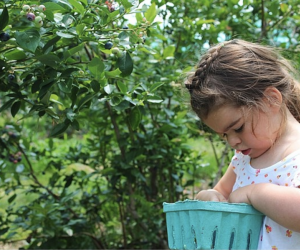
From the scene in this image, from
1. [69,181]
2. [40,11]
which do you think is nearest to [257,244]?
[40,11]

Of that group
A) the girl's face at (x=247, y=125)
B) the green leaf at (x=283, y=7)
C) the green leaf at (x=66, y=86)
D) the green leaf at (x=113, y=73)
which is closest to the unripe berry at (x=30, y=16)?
the green leaf at (x=66, y=86)

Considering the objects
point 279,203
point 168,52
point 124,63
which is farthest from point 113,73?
point 279,203

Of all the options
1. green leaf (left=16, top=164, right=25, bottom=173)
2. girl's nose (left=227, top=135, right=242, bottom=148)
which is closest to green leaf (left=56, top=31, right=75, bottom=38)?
girl's nose (left=227, top=135, right=242, bottom=148)

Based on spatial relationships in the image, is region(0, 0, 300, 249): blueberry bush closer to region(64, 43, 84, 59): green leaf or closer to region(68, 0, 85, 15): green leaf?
region(64, 43, 84, 59): green leaf

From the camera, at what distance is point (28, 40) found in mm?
1588

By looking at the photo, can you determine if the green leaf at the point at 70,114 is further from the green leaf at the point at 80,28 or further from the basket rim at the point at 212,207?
the basket rim at the point at 212,207

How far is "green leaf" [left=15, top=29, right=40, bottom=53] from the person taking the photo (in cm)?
157

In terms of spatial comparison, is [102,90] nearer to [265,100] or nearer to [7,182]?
[265,100]

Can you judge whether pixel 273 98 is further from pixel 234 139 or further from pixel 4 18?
pixel 4 18

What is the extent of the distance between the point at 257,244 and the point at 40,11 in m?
1.04

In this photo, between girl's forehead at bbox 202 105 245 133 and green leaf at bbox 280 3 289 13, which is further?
green leaf at bbox 280 3 289 13

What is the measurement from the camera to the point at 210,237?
4.51 ft

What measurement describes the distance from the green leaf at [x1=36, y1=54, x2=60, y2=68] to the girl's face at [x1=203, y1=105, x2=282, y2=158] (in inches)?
22.9

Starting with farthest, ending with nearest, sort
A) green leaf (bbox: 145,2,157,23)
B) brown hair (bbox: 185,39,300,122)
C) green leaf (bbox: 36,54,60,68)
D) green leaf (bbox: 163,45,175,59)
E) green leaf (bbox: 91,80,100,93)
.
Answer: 1. green leaf (bbox: 163,45,175,59)
2. green leaf (bbox: 145,2,157,23)
3. green leaf (bbox: 91,80,100,93)
4. green leaf (bbox: 36,54,60,68)
5. brown hair (bbox: 185,39,300,122)
